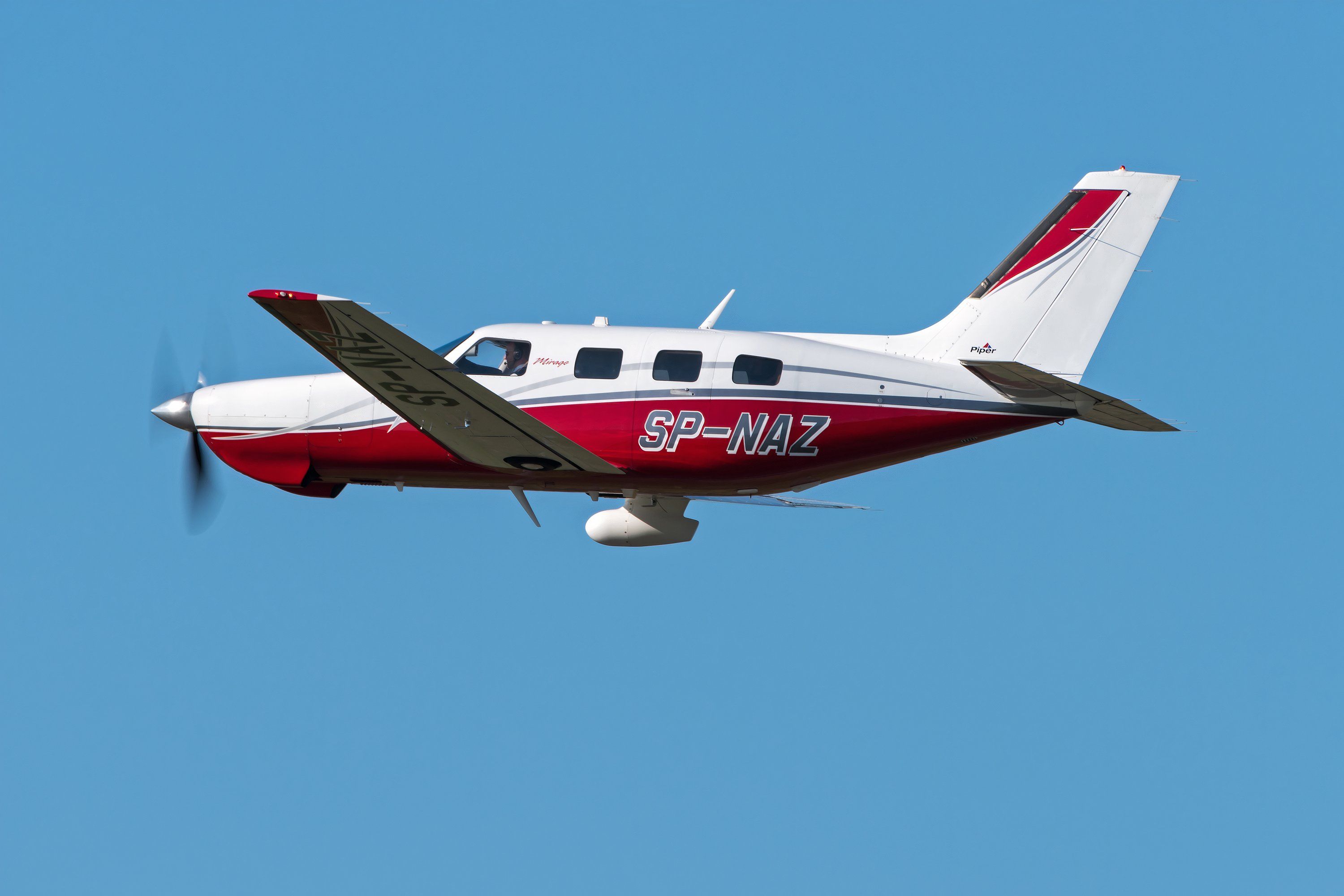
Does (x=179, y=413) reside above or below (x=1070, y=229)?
below

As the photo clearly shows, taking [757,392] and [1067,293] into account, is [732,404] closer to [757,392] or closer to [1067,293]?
[757,392]

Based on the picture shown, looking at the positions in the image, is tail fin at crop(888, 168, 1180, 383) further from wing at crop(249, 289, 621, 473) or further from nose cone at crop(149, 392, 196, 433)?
nose cone at crop(149, 392, 196, 433)

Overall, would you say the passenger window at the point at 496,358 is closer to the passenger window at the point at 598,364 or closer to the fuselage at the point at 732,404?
the fuselage at the point at 732,404

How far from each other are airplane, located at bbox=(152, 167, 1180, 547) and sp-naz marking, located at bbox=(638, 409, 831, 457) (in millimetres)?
18

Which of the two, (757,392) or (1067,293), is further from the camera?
(1067,293)

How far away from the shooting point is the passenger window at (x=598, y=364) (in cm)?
1880

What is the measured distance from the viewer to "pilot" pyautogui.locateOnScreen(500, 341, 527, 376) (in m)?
19.0

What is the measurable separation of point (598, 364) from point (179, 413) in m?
6.41

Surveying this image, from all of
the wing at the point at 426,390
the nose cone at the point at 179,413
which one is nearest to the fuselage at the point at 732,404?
the wing at the point at 426,390

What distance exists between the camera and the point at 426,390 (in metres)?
17.8

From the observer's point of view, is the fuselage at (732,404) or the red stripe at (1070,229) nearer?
the fuselage at (732,404)

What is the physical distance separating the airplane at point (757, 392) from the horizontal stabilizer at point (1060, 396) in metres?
0.03

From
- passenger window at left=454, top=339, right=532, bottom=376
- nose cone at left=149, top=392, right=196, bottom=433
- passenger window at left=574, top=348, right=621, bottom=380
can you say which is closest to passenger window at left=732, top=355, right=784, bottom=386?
passenger window at left=574, top=348, right=621, bottom=380

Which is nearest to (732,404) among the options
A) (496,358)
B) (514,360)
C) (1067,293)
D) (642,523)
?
(514,360)
